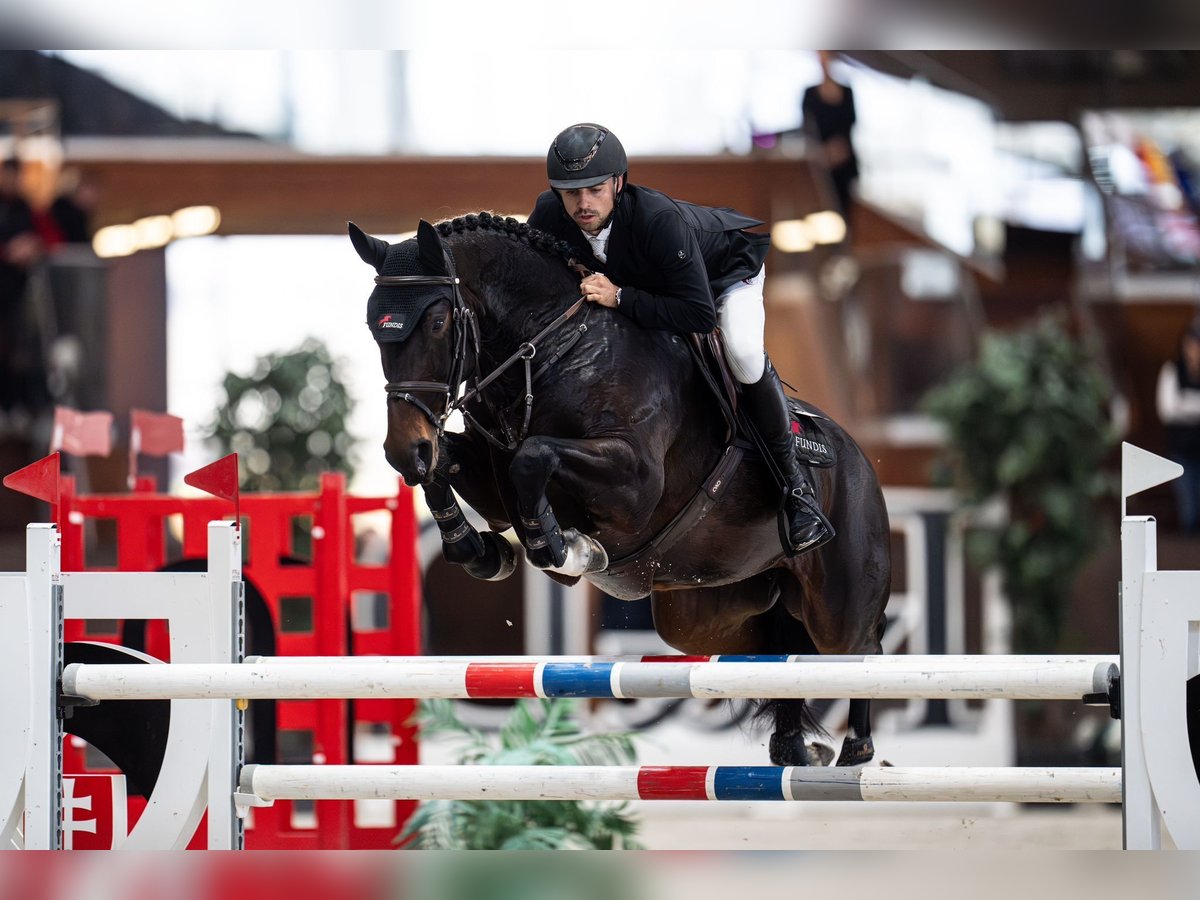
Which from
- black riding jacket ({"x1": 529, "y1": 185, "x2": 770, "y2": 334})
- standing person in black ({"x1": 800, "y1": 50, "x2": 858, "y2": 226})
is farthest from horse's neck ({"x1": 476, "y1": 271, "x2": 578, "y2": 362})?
standing person in black ({"x1": 800, "y1": 50, "x2": 858, "y2": 226})

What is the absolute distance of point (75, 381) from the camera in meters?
6.48

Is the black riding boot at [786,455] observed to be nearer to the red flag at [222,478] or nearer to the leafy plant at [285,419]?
the red flag at [222,478]

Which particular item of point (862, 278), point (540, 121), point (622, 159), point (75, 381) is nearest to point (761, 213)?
point (862, 278)

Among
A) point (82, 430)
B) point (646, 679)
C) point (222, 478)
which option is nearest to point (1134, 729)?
point (646, 679)

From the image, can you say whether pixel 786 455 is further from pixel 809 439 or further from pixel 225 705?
pixel 225 705

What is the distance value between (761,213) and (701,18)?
2276 millimetres

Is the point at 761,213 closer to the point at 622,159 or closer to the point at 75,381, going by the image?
the point at 75,381

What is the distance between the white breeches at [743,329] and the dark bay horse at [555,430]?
0.32 ft

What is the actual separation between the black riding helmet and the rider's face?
2 centimetres

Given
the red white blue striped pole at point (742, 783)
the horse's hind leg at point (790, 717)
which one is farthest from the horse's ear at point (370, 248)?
the horse's hind leg at point (790, 717)

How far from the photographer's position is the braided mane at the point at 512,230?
9.00 feet

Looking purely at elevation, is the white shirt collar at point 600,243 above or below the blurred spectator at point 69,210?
below

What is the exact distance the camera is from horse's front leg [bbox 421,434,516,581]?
265cm

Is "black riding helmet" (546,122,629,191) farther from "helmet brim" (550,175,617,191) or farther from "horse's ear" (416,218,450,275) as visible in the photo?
"horse's ear" (416,218,450,275)
